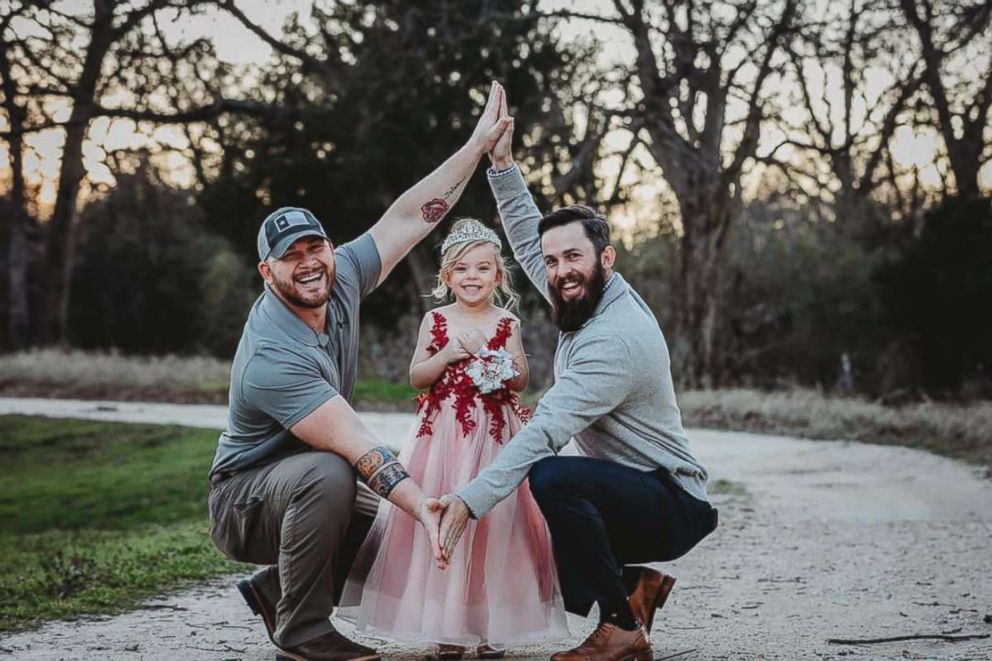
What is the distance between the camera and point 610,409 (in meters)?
4.52

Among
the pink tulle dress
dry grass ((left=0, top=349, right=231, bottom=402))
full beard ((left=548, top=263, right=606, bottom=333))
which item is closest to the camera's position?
the pink tulle dress

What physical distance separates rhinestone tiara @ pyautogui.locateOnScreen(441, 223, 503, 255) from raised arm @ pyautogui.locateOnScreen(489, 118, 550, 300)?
35 cm

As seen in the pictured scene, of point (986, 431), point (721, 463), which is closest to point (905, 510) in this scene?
point (721, 463)

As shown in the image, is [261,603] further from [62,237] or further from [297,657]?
[62,237]

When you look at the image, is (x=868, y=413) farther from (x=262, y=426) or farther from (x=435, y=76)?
(x=262, y=426)

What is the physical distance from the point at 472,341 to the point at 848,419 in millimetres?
11353

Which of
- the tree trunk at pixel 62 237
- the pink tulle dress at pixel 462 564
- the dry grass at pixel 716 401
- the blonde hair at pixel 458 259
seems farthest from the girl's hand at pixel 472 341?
the tree trunk at pixel 62 237

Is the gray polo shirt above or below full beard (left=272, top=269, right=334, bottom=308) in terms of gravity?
below

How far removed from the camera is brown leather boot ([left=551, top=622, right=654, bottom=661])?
4402mm

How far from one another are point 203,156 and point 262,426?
20.8 metres

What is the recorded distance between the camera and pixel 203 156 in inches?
968

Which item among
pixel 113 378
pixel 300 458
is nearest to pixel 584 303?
pixel 300 458

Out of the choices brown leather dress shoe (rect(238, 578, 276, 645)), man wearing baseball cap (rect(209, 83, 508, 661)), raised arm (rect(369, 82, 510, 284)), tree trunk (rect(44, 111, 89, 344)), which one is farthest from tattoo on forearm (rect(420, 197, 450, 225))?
tree trunk (rect(44, 111, 89, 344))

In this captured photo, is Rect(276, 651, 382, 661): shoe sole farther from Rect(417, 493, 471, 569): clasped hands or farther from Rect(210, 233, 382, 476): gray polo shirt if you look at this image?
Rect(210, 233, 382, 476): gray polo shirt
